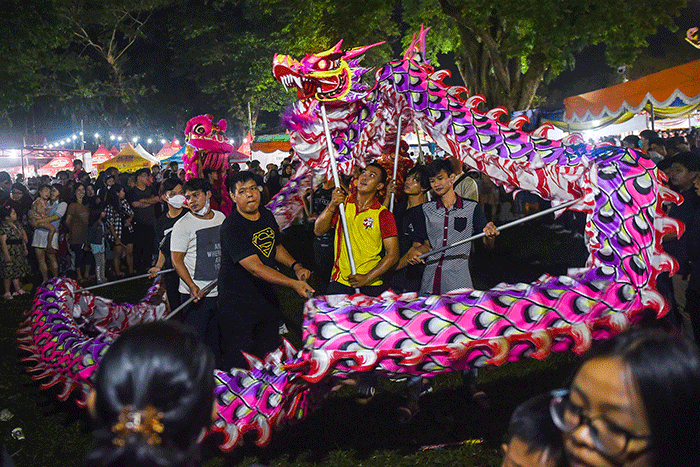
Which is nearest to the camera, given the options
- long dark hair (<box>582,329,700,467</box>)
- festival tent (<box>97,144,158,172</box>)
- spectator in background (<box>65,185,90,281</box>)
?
long dark hair (<box>582,329,700,467</box>)

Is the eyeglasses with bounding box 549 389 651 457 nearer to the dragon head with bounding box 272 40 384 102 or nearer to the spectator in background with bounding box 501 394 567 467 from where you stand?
the spectator in background with bounding box 501 394 567 467

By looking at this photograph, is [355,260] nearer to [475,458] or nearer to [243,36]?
[475,458]

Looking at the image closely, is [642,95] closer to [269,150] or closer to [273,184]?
[273,184]

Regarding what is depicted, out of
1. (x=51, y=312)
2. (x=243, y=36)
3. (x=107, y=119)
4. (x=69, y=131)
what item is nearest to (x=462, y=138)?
(x=51, y=312)

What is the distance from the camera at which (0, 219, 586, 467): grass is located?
12.4ft

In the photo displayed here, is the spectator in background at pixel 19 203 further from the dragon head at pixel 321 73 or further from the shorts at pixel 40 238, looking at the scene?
the dragon head at pixel 321 73

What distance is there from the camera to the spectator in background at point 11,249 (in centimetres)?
835

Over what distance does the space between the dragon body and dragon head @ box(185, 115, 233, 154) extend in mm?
3844

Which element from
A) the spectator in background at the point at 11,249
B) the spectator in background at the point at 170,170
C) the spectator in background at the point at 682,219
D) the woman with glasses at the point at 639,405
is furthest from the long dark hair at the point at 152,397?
the spectator in background at the point at 170,170

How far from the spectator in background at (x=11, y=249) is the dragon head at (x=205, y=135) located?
2.94 metres

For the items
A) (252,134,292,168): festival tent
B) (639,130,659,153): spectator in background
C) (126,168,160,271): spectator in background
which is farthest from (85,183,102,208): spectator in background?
(252,134,292,168): festival tent

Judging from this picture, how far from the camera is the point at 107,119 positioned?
3903 cm

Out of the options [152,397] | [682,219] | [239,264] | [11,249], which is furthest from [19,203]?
[152,397]

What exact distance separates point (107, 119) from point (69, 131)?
260 inches
